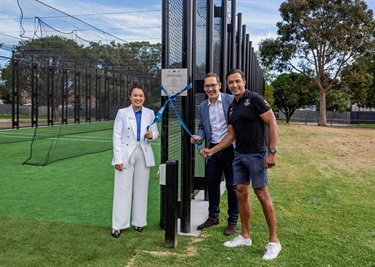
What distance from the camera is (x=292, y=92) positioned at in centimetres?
3184

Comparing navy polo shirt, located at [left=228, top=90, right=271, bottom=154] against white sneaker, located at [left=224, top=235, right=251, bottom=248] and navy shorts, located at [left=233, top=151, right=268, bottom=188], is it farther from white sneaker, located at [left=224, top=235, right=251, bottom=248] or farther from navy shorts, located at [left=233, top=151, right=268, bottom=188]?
white sneaker, located at [left=224, top=235, right=251, bottom=248]

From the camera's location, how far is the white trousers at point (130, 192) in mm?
3977

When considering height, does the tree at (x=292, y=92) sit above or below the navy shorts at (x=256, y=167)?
above

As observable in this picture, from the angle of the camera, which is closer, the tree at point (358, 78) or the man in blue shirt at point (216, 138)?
the man in blue shirt at point (216, 138)

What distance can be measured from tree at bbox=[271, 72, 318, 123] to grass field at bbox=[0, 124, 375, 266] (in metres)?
25.2

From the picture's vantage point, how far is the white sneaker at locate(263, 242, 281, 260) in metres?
3.37

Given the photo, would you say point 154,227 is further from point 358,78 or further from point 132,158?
point 358,78

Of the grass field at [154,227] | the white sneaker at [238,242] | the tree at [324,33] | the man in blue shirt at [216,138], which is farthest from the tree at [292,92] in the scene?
the white sneaker at [238,242]

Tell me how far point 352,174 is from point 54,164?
6.18 metres

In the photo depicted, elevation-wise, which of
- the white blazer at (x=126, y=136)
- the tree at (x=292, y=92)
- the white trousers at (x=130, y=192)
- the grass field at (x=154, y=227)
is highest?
the tree at (x=292, y=92)

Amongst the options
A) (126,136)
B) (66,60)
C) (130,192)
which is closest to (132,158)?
(126,136)

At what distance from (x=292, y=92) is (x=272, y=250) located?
29.8m

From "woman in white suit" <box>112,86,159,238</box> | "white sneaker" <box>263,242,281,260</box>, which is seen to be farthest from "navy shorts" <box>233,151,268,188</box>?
"woman in white suit" <box>112,86,159,238</box>

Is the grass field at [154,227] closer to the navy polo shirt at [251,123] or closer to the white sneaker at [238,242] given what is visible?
the white sneaker at [238,242]
